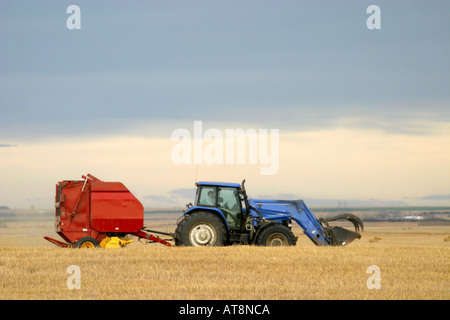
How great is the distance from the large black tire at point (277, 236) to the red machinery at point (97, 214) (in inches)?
161

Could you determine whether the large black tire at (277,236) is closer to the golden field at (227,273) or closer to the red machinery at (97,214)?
the golden field at (227,273)

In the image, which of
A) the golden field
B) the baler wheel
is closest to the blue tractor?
the golden field

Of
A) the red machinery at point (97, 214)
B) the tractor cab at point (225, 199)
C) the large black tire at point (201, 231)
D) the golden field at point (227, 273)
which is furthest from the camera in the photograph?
the red machinery at point (97, 214)

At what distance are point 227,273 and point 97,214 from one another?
7080mm

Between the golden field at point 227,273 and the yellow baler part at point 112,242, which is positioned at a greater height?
the yellow baler part at point 112,242

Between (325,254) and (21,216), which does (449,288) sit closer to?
(325,254)

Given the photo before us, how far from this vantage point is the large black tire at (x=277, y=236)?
2400cm

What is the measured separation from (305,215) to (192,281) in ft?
28.4

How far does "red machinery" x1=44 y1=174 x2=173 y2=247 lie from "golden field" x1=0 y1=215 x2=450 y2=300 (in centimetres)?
113

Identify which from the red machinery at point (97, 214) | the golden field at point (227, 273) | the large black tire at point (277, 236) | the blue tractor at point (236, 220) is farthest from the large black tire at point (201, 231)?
the red machinery at point (97, 214)

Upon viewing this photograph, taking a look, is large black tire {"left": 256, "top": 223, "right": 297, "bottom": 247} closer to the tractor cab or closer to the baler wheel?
the tractor cab

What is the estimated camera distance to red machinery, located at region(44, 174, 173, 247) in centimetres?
2433

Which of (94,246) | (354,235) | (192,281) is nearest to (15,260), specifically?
(94,246)

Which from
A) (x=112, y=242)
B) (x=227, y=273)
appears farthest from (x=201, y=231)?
(x=227, y=273)
